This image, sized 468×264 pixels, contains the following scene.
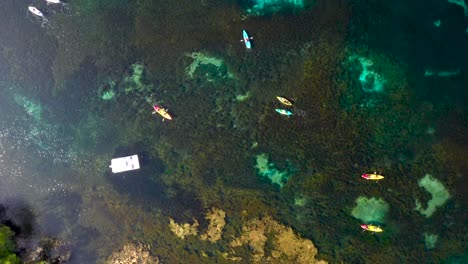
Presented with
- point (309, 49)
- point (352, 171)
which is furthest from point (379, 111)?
point (309, 49)

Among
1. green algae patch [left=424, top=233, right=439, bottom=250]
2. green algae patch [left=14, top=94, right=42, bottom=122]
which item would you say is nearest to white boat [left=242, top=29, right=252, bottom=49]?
green algae patch [left=14, top=94, right=42, bottom=122]

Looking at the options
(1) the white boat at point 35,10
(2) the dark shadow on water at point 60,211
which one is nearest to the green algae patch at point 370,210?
(2) the dark shadow on water at point 60,211

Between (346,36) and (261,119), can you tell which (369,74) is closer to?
(346,36)

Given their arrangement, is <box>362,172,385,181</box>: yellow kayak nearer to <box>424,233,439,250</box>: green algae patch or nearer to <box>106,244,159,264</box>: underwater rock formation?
<box>424,233,439,250</box>: green algae patch

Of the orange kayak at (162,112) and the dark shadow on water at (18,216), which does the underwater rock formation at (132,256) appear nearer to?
the dark shadow on water at (18,216)

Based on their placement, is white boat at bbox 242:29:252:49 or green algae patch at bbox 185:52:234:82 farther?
green algae patch at bbox 185:52:234:82

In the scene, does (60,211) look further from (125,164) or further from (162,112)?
(162,112)

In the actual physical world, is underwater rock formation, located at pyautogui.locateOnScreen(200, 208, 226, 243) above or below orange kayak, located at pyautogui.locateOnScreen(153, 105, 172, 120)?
below
